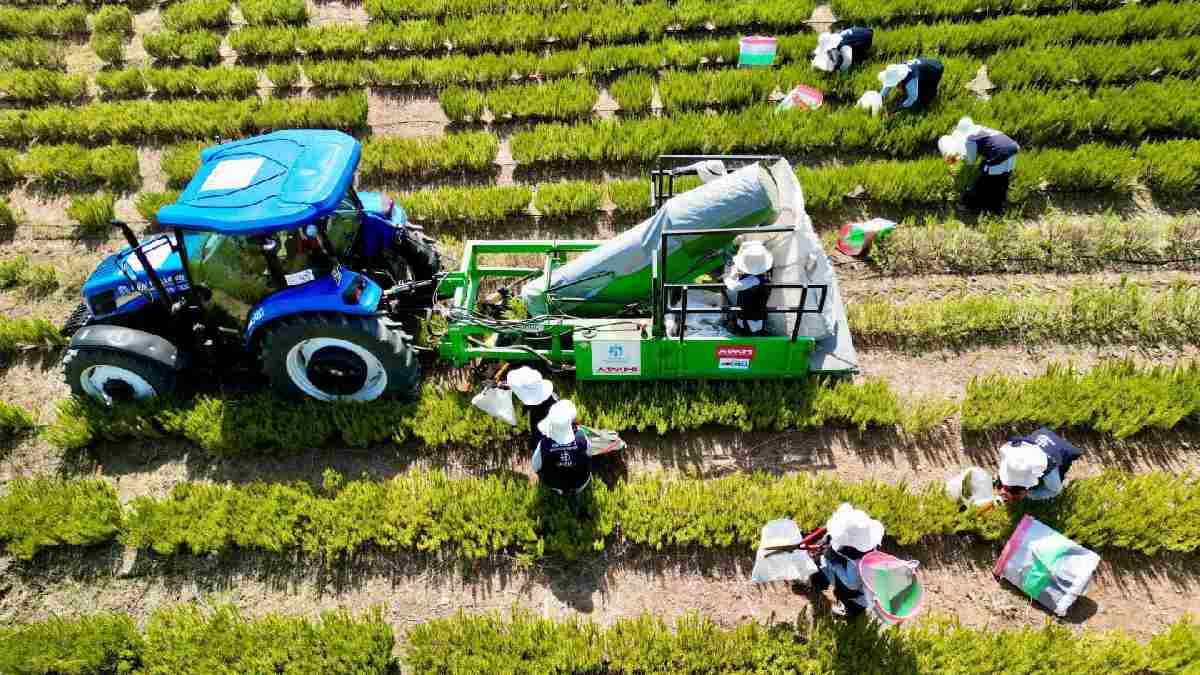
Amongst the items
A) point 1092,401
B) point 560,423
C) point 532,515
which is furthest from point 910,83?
point 532,515

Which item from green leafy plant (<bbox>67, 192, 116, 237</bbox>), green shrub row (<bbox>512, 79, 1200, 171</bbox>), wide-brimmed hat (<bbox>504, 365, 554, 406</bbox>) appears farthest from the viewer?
green shrub row (<bbox>512, 79, 1200, 171</bbox>)

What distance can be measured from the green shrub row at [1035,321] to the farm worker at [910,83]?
349 centimetres

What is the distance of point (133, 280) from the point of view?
606cm

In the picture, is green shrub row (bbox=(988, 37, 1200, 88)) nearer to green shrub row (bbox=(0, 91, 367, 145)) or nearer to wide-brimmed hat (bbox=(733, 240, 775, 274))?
wide-brimmed hat (bbox=(733, 240, 775, 274))

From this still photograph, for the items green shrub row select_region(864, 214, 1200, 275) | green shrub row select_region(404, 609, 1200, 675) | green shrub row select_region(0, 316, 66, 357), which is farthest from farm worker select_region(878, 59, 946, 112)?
green shrub row select_region(0, 316, 66, 357)

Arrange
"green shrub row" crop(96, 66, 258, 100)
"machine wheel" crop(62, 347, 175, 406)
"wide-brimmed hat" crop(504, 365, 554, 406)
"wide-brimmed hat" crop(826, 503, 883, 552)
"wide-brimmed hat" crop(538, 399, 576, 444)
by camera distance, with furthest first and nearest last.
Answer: "green shrub row" crop(96, 66, 258, 100) < "machine wheel" crop(62, 347, 175, 406) < "wide-brimmed hat" crop(504, 365, 554, 406) < "wide-brimmed hat" crop(538, 399, 576, 444) < "wide-brimmed hat" crop(826, 503, 883, 552)

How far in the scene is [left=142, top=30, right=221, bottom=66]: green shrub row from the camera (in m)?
11.5

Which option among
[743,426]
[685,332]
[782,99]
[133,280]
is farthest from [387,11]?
[743,426]

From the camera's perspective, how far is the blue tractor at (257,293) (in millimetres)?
5492

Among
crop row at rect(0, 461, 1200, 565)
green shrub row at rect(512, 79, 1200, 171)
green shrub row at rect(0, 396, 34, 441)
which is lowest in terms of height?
crop row at rect(0, 461, 1200, 565)

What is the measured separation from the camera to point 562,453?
5.22m

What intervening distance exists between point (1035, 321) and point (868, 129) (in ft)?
11.0

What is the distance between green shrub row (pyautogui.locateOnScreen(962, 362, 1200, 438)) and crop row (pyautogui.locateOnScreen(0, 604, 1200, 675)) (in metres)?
1.69

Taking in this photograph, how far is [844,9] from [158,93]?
1037 cm
